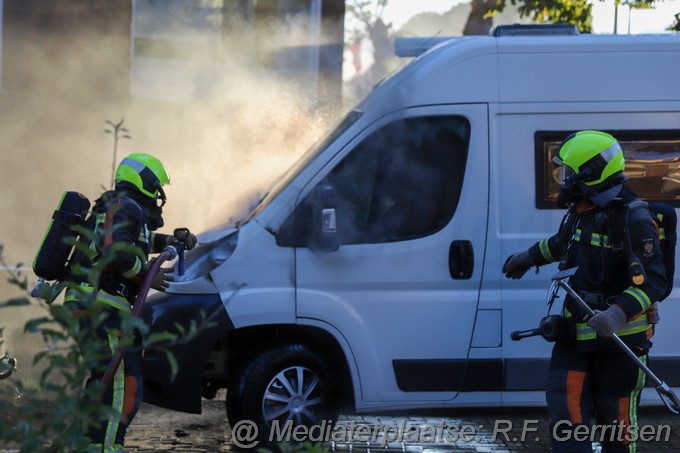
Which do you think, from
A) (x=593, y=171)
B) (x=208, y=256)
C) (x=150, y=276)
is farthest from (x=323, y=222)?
(x=593, y=171)

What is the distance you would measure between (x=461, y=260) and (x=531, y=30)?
1.53m

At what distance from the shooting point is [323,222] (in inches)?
214

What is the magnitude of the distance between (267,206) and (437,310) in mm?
1138

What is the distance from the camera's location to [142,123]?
1289 centimetres

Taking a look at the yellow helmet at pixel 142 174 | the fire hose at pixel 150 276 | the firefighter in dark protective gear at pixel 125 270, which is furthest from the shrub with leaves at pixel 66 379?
the yellow helmet at pixel 142 174

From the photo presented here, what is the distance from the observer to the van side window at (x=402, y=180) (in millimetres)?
5613

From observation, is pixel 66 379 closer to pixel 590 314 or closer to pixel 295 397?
pixel 590 314

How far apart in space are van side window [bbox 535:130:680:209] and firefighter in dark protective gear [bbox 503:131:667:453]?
3.79ft

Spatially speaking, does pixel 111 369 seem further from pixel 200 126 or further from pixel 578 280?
pixel 200 126

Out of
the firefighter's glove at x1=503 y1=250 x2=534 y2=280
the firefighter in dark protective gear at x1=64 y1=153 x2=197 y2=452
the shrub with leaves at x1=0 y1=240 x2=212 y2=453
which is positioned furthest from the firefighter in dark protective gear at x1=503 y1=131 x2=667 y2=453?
the shrub with leaves at x1=0 y1=240 x2=212 y2=453

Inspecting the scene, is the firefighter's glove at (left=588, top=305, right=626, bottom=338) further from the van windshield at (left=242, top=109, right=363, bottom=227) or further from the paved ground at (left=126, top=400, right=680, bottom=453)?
the van windshield at (left=242, top=109, right=363, bottom=227)

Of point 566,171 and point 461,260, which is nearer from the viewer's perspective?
point 566,171

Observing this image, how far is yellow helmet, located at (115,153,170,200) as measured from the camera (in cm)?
493

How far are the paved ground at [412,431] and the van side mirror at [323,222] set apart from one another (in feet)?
3.58
